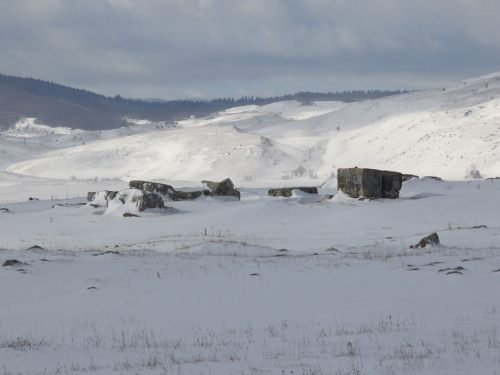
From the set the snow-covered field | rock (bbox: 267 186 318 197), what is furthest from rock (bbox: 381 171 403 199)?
rock (bbox: 267 186 318 197)

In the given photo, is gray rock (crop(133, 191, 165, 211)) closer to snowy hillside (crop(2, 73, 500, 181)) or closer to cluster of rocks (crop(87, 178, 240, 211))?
cluster of rocks (crop(87, 178, 240, 211))

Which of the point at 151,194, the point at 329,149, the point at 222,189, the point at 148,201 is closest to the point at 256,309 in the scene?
A: the point at 148,201

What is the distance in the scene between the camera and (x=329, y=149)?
140875mm

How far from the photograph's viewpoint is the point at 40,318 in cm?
1062

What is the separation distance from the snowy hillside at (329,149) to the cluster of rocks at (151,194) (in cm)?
5996

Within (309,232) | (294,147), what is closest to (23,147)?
(294,147)

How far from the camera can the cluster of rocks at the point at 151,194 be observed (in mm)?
35156

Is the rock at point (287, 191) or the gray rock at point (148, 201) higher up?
the rock at point (287, 191)

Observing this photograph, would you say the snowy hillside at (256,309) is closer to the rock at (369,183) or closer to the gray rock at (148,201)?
the gray rock at (148,201)

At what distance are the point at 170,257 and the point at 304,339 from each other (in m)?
8.96

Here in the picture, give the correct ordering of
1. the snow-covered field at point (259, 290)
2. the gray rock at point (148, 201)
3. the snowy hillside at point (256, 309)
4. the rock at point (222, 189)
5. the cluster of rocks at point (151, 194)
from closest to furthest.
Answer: the snowy hillside at point (256, 309) → the snow-covered field at point (259, 290) → the gray rock at point (148, 201) → the cluster of rocks at point (151, 194) → the rock at point (222, 189)

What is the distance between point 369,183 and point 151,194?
525 inches

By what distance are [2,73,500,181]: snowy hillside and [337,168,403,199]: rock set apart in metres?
57.6

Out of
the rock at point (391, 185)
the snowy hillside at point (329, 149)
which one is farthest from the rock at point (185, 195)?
the snowy hillside at point (329, 149)
